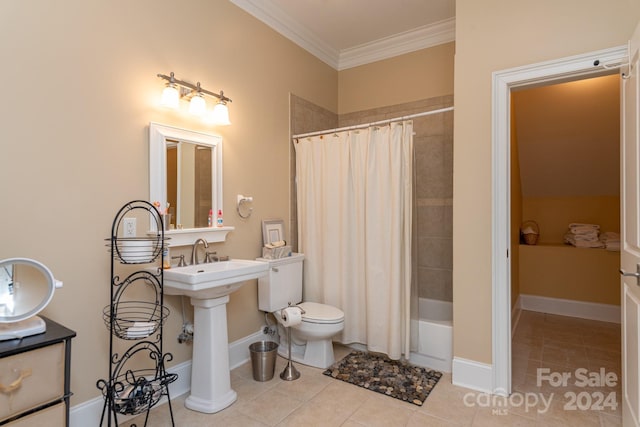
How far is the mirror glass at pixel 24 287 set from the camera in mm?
1434

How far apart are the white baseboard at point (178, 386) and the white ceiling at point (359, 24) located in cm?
267

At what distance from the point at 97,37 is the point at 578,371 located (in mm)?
3895

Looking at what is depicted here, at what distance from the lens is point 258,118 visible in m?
2.96

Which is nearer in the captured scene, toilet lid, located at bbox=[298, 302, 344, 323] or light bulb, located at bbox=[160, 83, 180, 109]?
light bulb, located at bbox=[160, 83, 180, 109]

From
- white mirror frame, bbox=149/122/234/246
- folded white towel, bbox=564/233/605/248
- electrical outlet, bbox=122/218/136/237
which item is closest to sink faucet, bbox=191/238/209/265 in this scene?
white mirror frame, bbox=149/122/234/246

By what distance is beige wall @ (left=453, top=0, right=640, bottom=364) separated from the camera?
2.19 metres

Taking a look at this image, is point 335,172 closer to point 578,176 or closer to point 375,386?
point 375,386

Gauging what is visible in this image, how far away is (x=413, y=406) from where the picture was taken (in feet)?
7.22

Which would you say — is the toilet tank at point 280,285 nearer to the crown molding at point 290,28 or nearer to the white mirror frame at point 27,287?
the white mirror frame at point 27,287

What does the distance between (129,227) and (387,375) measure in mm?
2025

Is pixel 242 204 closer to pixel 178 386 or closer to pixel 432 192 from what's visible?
pixel 178 386

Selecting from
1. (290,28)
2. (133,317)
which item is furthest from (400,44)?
(133,317)

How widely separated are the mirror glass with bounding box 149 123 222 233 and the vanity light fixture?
0.14 metres

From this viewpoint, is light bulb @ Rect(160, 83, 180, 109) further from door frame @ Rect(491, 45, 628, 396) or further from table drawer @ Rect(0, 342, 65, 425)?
door frame @ Rect(491, 45, 628, 396)
